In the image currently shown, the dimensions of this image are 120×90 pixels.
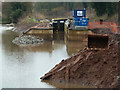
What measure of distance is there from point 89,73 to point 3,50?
1178 cm

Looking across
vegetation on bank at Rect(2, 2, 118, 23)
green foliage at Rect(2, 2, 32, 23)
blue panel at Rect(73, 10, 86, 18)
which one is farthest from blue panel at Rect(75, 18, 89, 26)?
green foliage at Rect(2, 2, 32, 23)

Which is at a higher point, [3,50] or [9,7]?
[9,7]

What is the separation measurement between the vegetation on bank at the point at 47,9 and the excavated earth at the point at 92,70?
2226cm

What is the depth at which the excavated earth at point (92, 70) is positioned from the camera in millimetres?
11133

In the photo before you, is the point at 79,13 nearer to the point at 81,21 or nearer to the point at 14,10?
the point at 81,21

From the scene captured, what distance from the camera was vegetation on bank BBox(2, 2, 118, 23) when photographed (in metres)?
38.6

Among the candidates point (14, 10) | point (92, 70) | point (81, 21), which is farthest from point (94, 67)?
point (14, 10)

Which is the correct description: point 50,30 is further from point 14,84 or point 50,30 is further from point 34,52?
point 14,84

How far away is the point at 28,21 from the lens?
3947cm

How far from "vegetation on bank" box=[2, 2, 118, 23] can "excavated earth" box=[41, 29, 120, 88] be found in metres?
22.3

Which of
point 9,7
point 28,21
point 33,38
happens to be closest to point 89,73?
point 33,38

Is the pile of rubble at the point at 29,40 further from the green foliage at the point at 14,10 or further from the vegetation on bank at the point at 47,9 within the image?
the green foliage at the point at 14,10

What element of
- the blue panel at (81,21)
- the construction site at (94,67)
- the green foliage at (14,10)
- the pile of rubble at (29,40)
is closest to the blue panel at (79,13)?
the blue panel at (81,21)

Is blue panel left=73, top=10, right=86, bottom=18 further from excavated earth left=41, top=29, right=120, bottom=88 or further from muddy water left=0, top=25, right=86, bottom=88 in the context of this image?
excavated earth left=41, top=29, right=120, bottom=88
